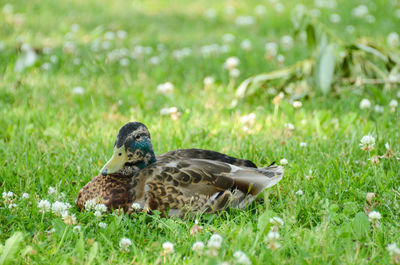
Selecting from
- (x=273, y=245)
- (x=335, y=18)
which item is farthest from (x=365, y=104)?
(x=335, y=18)

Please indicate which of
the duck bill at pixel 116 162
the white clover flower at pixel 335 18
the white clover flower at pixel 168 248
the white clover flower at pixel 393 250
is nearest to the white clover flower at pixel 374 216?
the white clover flower at pixel 393 250

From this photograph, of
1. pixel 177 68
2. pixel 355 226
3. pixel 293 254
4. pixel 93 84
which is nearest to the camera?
pixel 293 254

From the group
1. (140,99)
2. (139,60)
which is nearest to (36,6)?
(139,60)

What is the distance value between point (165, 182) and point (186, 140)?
1.20 metres

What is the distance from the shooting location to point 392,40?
6.93 meters

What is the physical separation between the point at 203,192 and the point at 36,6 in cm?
684

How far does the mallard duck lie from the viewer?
3.33m

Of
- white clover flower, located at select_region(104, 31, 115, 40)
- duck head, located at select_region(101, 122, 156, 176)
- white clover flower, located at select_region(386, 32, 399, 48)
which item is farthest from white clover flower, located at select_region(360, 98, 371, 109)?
white clover flower, located at select_region(104, 31, 115, 40)

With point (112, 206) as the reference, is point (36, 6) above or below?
above

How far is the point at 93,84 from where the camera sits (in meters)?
5.88

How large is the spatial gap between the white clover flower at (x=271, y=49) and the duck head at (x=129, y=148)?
3420mm

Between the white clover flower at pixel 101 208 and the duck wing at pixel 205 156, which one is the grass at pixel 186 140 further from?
the duck wing at pixel 205 156

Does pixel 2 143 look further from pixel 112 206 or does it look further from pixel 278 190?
pixel 278 190

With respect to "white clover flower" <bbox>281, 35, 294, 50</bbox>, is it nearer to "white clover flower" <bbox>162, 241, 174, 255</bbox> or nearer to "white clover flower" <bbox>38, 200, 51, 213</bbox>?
"white clover flower" <bbox>38, 200, 51, 213</bbox>
